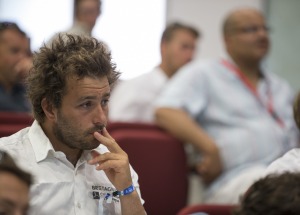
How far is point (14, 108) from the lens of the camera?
3.50 meters

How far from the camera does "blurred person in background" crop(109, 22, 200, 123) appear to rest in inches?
158

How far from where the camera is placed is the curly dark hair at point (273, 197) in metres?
1.23

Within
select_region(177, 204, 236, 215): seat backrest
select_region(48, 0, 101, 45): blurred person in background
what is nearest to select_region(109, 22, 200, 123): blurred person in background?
select_region(48, 0, 101, 45): blurred person in background

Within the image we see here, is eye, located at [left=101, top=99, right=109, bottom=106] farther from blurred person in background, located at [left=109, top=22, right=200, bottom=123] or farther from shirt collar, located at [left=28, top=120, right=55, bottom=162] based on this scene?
blurred person in background, located at [left=109, top=22, right=200, bottom=123]

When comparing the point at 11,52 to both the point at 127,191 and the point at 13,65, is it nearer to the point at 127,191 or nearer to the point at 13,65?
the point at 13,65

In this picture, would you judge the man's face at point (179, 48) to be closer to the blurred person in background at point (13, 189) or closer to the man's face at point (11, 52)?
the man's face at point (11, 52)

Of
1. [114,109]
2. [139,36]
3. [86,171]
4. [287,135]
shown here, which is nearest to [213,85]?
[287,135]

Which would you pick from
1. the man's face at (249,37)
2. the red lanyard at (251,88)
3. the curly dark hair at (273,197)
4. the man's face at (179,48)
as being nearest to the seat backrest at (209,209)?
the curly dark hair at (273,197)

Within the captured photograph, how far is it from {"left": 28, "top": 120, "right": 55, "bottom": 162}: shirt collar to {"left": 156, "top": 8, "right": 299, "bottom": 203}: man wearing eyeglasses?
4.66ft

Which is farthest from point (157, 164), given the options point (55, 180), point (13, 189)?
point (13, 189)

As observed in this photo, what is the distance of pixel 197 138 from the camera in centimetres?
325

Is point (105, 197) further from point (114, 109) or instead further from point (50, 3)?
point (50, 3)

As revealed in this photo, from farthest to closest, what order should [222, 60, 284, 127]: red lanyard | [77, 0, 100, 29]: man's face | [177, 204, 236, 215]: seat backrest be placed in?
[77, 0, 100, 29]: man's face < [222, 60, 284, 127]: red lanyard < [177, 204, 236, 215]: seat backrest

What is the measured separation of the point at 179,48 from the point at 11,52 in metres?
1.38
